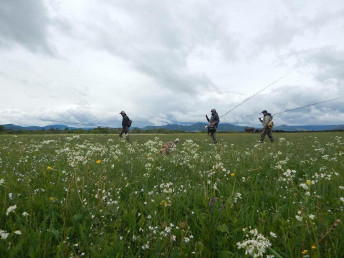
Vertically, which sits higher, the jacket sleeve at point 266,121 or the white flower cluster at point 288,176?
the jacket sleeve at point 266,121

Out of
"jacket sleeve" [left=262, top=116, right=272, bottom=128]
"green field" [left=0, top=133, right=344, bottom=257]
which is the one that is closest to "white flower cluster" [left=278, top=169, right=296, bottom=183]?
"green field" [left=0, top=133, right=344, bottom=257]

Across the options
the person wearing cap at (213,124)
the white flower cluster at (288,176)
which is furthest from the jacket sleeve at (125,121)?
the white flower cluster at (288,176)

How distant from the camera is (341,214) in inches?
121

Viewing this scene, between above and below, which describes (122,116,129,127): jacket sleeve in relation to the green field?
above

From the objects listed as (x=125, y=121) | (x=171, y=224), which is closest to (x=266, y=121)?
(x=125, y=121)

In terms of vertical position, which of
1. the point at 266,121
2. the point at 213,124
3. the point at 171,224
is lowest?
the point at 171,224

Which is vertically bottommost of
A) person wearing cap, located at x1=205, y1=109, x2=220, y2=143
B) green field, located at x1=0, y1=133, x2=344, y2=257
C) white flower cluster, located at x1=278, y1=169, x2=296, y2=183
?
green field, located at x1=0, y1=133, x2=344, y2=257

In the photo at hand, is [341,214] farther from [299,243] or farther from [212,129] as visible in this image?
[212,129]

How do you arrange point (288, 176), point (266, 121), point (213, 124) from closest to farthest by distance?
point (288, 176) < point (213, 124) < point (266, 121)

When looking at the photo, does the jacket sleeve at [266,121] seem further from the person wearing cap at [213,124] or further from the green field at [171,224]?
the green field at [171,224]

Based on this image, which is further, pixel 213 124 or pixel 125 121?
pixel 125 121

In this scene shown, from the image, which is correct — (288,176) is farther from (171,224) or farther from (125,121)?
(125,121)

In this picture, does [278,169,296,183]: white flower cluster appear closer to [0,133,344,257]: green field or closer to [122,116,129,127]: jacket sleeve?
[0,133,344,257]: green field

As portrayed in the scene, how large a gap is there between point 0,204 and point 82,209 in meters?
1.30
